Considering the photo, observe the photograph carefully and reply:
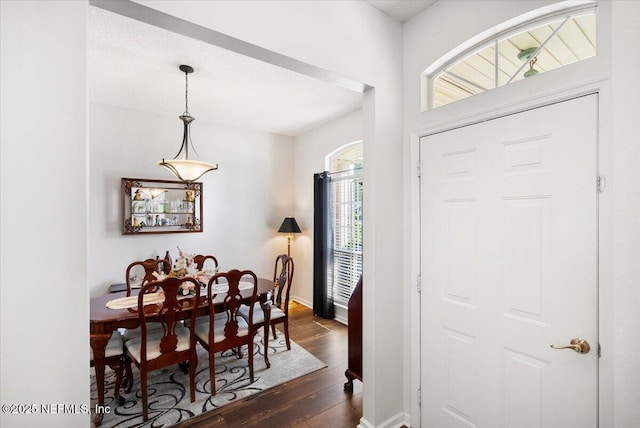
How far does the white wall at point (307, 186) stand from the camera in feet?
15.2

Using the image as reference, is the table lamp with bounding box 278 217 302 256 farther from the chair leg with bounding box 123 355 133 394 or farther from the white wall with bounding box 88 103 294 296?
the chair leg with bounding box 123 355 133 394

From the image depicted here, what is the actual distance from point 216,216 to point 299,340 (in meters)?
2.29

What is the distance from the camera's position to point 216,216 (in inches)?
182

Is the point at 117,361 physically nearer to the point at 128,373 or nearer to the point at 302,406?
the point at 128,373

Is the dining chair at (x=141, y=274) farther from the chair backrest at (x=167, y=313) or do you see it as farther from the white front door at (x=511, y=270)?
the white front door at (x=511, y=270)

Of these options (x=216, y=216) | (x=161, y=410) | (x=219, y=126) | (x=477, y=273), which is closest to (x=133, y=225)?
(x=216, y=216)

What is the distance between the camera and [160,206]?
4.12 metres

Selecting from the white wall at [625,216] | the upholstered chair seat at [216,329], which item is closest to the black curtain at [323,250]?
the upholstered chair seat at [216,329]

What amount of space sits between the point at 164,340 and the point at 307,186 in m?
3.32

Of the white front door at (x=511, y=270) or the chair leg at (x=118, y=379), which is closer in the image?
the white front door at (x=511, y=270)

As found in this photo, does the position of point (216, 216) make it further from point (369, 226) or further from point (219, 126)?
point (369, 226)

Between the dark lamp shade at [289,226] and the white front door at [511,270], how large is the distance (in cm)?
306

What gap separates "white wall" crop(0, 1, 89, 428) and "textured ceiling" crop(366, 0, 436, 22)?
171cm

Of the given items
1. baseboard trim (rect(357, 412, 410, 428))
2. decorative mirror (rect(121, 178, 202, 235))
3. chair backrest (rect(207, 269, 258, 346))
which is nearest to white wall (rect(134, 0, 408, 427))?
baseboard trim (rect(357, 412, 410, 428))
